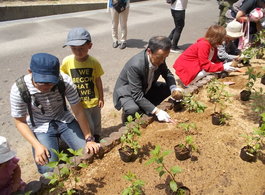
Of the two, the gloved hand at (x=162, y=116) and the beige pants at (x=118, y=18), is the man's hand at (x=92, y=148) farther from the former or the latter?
the beige pants at (x=118, y=18)

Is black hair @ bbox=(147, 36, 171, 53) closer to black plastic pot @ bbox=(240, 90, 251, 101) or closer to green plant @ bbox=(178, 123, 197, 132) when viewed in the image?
green plant @ bbox=(178, 123, 197, 132)

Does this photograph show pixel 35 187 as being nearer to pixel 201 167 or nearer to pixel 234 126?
pixel 201 167

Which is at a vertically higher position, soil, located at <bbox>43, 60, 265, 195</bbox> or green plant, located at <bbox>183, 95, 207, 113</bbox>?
green plant, located at <bbox>183, 95, 207, 113</bbox>

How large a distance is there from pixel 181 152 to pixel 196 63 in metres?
2.07

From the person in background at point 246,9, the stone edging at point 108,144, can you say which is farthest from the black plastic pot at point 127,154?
the person in background at point 246,9

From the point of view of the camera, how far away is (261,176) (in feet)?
8.42

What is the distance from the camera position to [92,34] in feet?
26.7

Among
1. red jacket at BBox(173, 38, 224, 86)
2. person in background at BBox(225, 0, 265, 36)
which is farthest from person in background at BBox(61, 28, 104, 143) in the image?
person in background at BBox(225, 0, 265, 36)

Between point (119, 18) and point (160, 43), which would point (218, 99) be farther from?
point (119, 18)

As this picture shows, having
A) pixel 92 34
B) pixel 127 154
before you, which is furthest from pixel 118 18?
pixel 127 154

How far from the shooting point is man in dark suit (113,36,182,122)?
3.04 m

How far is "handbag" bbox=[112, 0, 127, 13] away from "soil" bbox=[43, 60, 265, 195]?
12.7ft

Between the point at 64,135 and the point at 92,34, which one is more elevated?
the point at 64,135

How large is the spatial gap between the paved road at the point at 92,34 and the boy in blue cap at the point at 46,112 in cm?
77
